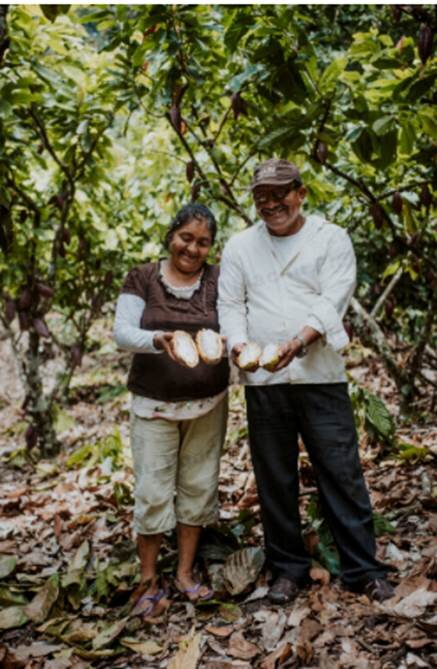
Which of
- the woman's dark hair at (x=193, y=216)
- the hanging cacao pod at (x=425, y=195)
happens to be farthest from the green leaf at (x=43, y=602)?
the hanging cacao pod at (x=425, y=195)

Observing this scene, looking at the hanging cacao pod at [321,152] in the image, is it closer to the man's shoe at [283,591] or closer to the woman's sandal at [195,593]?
the man's shoe at [283,591]

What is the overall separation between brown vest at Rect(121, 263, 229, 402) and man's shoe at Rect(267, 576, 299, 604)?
79 centimetres

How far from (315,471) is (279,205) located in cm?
103

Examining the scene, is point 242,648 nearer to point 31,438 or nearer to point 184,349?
point 184,349

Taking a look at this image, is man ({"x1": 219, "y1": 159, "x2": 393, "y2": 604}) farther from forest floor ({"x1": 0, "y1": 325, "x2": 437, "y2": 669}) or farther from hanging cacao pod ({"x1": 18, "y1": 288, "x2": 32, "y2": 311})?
hanging cacao pod ({"x1": 18, "y1": 288, "x2": 32, "y2": 311})

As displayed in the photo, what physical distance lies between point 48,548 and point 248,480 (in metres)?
1.22

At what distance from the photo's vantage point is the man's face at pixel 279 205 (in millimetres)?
2291

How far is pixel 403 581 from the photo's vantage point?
231 centimetres

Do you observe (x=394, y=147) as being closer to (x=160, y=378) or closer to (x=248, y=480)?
(x=160, y=378)

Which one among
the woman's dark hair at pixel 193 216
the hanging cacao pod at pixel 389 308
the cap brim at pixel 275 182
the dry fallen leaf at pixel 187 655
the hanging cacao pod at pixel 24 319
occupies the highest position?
the cap brim at pixel 275 182

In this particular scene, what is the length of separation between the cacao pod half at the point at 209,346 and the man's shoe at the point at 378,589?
39.2 inches

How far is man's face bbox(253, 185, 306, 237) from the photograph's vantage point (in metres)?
2.29

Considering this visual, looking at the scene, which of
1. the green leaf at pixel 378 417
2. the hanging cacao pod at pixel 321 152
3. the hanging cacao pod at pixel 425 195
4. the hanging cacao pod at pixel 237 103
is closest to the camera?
the hanging cacao pod at pixel 321 152

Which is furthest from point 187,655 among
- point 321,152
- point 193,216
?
point 321,152
